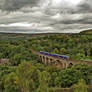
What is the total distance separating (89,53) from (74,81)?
28.1 metres

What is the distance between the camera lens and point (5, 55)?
63438 millimetres

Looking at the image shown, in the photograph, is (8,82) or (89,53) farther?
(89,53)

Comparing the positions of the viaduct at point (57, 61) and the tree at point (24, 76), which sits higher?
the tree at point (24, 76)

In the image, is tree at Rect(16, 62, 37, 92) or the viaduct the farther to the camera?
the viaduct

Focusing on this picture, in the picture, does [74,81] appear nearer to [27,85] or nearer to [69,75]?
[69,75]

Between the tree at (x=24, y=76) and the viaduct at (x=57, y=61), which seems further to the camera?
the viaduct at (x=57, y=61)

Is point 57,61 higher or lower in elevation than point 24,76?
lower

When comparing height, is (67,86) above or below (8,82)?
below

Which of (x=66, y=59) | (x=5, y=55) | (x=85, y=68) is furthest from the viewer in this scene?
(x=5, y=55)

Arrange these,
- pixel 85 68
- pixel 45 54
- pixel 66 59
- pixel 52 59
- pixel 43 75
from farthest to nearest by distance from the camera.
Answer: pixel 45 54, pixel 52 59, pixel 66 59, pixel 85 68, pixel 43 75

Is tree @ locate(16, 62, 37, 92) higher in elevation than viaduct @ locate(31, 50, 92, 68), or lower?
higher

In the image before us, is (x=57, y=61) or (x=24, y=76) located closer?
(x=24, y=76)

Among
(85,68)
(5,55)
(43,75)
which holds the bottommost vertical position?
(5,55)

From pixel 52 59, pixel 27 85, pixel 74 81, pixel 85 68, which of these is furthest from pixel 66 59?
pixel 27 85
